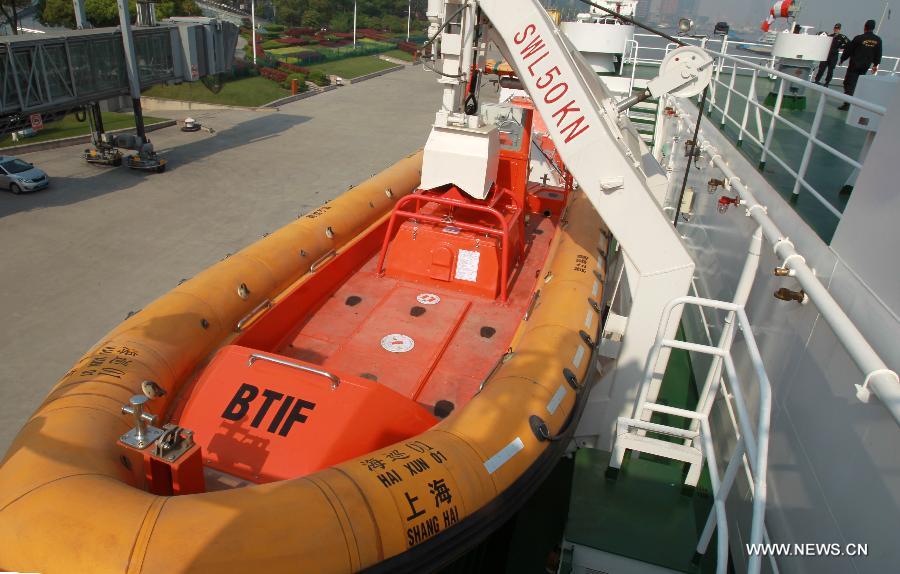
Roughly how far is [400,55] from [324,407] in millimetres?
44679

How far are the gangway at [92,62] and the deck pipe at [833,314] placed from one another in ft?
42.6

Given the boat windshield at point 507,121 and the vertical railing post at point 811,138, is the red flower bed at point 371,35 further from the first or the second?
the vertical railing post at point 811,138

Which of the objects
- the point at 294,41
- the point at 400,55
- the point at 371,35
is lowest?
the point at 400,55

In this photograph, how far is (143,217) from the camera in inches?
452

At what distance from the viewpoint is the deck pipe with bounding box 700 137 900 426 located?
2.27m

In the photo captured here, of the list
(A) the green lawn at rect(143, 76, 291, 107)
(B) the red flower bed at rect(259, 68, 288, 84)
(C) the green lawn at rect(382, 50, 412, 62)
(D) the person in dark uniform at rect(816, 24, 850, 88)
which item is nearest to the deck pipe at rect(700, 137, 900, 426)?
(D) the person in dark uniform at rect(816, 24, 850, 88)

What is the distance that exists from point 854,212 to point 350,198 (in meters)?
4.90

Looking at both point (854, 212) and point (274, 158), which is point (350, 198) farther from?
point (274, 158)

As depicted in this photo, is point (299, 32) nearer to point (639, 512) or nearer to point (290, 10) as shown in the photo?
point (290, 10)

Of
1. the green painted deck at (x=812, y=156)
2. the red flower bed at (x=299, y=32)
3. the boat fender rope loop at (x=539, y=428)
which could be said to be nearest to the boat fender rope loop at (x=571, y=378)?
the boat fender rope loop at (x=539, y=428)

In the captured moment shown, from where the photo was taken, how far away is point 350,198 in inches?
263

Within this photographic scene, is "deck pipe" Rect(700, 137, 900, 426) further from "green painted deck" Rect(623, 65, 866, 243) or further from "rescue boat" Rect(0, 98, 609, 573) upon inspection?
"rescue boat" Rect(0, 98, 609, 573)

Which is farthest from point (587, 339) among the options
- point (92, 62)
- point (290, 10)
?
point (290, 10)

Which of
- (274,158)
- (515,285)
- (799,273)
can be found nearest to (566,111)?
(799,273)
